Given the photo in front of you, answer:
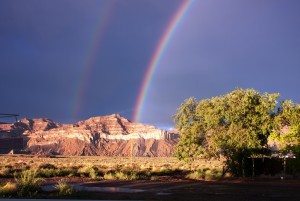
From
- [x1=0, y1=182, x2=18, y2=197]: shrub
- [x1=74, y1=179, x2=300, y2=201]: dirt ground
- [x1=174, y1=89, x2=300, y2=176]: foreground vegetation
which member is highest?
[x1=174, y1=89, x2=300, y2=176]: foreground vegetation

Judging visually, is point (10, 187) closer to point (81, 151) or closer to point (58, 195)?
point (58, 195)

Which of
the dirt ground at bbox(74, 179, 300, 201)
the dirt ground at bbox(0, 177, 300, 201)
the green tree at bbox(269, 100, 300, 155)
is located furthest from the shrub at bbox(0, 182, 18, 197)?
the green tree at bbox(269, 100, 300, 155)

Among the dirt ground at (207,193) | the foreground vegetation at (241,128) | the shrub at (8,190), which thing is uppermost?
the foreground vegetation at (241,128)

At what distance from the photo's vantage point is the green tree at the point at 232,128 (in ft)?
109

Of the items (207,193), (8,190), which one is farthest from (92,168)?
(8,190)

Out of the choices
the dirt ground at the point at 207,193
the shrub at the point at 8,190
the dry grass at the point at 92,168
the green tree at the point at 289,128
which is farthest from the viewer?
the dry grass at the point at 92,168

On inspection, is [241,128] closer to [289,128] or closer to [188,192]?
[289,128]

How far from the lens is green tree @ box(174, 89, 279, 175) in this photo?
109 feet

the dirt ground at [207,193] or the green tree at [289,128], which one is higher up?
the green tree at [289,128]

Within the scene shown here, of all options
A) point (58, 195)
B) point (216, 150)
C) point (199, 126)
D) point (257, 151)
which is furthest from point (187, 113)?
point (58, 195)

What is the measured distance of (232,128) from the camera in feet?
110

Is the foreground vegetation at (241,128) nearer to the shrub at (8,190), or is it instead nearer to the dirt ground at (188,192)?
the dirt ground at (188,192)

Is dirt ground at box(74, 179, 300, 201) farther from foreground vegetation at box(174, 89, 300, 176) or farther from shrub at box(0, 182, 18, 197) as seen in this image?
foreground vegetation at box(174, 89, 300, 176)

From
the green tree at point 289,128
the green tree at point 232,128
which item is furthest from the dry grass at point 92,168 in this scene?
the green tree at point 289,128
